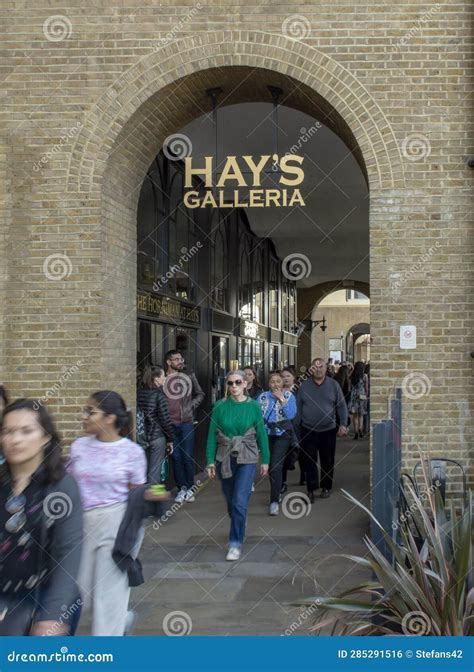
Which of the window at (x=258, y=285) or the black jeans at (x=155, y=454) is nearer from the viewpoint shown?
the black jeans at (x=155, y=454)

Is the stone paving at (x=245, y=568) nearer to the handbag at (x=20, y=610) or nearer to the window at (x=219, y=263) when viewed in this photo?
the handbag at (x=20, y=610)

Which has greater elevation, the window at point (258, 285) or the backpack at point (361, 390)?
the window at point (258, 285)

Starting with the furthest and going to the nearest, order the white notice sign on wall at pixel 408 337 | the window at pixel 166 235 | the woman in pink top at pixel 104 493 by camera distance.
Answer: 1. the window at pixel 166 235
2. the white notice sign on wall at pixel 408 337
3. the woman in pink top at pixel 104 493

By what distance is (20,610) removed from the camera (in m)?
3.56

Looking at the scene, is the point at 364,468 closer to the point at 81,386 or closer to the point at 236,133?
the point at 236,133

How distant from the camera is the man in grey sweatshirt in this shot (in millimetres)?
11320

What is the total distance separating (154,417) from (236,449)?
189 centimetres

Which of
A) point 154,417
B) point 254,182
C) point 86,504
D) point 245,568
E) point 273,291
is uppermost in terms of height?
Result: point 273,291

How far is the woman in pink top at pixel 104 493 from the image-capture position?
4.91m

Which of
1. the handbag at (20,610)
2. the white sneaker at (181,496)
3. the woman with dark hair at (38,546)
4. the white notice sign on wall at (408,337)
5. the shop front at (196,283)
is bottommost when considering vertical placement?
the white sneaker at (181,496)

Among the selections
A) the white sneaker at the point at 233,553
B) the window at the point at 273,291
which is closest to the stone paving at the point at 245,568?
the white sneaker at the point at 233,553

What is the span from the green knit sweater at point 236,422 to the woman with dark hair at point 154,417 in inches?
58.5

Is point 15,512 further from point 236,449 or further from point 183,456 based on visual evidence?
point 183,456

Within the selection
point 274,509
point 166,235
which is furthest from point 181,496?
point 166,235
